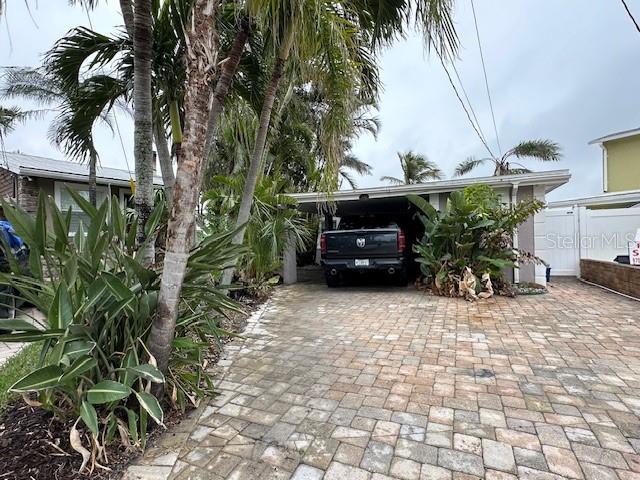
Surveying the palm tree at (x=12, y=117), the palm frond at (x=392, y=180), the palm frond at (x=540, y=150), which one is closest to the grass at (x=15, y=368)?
the palm tree at (x=12, y=117)

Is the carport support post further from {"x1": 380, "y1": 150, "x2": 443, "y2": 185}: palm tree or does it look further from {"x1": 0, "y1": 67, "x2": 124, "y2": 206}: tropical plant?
{"x1": 380, "y1": 150, "x2": 443, "y2": 185}: palm tree

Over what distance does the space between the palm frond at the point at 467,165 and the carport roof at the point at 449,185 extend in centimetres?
1324

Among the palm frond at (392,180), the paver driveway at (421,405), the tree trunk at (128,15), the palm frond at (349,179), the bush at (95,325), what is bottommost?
the paver driveway at (421,405)

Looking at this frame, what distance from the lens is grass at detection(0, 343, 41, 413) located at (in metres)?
2.76

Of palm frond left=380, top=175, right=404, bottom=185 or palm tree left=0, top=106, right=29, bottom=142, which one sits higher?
palm tree left=0, top=106, right=29, bottom=142

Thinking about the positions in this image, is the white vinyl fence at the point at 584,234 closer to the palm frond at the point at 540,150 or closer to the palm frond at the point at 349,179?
the palm frond at the point at 540,150

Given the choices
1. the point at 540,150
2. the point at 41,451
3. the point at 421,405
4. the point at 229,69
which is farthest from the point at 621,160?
the point at 41,451

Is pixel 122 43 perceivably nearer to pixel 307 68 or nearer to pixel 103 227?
pixel 307 68

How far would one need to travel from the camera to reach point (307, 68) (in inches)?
176

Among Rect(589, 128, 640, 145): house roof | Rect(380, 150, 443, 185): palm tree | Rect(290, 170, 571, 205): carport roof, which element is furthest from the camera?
Rect(380, 150, 443, 185): palm tree

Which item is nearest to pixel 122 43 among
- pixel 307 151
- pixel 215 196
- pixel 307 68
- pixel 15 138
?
pixel 307 68

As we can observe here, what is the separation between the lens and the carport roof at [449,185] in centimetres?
750

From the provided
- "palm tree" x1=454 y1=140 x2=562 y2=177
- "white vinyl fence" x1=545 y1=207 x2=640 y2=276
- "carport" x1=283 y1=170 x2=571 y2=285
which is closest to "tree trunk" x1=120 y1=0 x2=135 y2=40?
"carport" x1=283 y1=170 x2=571 y2=285

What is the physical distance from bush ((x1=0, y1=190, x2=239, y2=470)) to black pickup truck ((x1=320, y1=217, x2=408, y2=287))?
5404 millimetres
